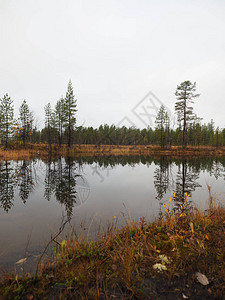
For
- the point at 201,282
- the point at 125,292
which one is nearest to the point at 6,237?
the point at 125,292

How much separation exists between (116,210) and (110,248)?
111 inches

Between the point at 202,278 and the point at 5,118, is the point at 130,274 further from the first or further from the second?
the point at 5,118

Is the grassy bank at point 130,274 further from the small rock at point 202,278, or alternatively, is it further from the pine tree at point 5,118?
the pine tree at point 5,118

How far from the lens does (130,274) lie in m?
2.39

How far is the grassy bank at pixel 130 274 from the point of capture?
2.15 meters

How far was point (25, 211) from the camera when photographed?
6.00 metres

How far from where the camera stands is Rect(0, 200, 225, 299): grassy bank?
84.8 inches

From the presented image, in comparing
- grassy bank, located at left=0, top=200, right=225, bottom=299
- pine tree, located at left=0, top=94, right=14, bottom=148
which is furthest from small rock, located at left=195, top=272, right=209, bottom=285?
pine tree, located at left=0, top=94, right=14, bottom=148

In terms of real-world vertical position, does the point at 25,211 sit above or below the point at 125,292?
below

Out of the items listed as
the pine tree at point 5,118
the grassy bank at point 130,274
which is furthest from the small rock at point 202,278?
the pine tree at point 5,118

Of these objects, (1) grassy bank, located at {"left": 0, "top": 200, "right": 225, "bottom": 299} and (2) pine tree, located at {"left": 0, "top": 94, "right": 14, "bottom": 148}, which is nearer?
(1) grassy bank, located at {"left": 0, "top": 200, "right": 225, "bottom": 299}

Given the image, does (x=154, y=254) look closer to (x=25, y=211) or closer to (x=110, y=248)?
(x=110, y=248)

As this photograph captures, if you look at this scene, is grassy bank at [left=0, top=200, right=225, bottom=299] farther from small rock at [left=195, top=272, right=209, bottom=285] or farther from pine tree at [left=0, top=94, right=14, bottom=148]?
pine tree at [left=0, top=94, right=14, bottom=148]

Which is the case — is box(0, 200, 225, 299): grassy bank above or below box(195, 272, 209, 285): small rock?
below
